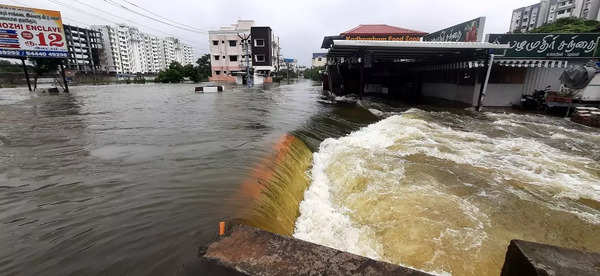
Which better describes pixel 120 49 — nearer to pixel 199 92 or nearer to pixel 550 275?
pixel 199 92

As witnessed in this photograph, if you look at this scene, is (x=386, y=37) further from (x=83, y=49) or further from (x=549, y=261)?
(x=83, y=49)

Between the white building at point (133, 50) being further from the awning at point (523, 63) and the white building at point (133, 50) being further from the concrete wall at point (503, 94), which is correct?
the concrete wall at point (503, 94)

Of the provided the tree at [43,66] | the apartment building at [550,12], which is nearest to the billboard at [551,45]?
the tree at [43,66]

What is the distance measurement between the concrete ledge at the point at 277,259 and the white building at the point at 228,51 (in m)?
55.8

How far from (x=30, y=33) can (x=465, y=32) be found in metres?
30.5

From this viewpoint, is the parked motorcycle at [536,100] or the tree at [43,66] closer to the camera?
the parked motorcycle at [536,100]

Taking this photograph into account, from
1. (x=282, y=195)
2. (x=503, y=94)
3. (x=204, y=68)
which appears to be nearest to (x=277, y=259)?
(x=282, y=195)

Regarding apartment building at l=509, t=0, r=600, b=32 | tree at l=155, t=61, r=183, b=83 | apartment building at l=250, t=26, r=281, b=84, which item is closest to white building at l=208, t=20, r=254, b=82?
apartment building at l=250, t=26, r=281, b=84

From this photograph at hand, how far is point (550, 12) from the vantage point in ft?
203

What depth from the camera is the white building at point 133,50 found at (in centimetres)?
8938

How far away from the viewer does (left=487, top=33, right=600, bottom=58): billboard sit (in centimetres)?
1412

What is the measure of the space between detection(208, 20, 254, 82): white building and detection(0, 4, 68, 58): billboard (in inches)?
1399

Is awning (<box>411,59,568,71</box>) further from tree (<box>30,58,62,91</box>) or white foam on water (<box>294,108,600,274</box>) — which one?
tree (<box>30,58,62,91</box>)

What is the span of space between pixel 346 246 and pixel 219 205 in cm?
186
